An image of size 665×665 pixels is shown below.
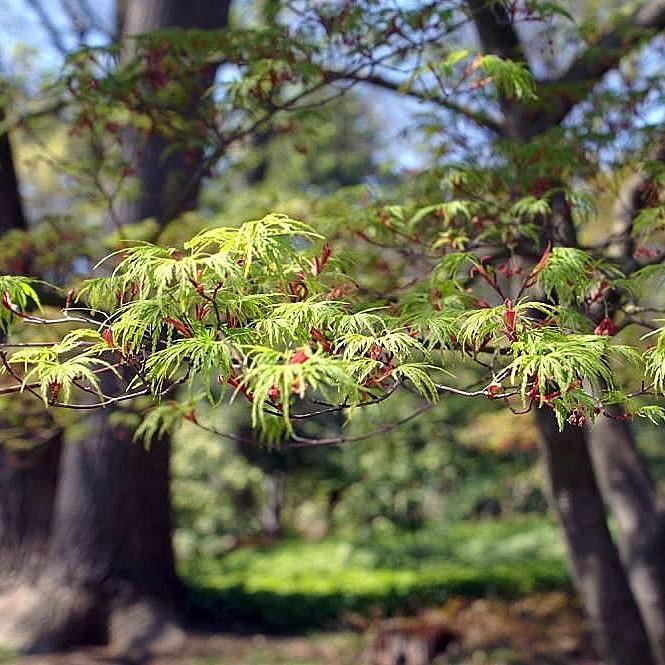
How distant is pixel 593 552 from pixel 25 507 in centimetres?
429

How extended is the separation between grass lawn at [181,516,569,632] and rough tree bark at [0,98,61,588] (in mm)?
A: 1542

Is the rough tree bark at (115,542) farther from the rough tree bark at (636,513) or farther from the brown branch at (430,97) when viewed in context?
A: the rough tree bark at (636,513)

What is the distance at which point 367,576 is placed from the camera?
7.76m

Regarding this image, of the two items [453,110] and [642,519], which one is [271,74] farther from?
[642,519]

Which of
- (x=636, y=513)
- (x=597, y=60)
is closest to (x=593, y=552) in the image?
(x=636, y=513)

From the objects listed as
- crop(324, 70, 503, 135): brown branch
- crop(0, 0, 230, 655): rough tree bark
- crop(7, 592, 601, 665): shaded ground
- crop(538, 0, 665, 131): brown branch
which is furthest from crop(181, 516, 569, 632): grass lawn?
crop(538, 0, 665, 131): brown branch

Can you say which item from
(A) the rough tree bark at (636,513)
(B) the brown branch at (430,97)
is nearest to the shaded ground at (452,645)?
(A) the rough tree bark at (636,513)

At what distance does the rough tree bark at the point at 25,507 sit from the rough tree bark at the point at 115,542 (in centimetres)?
22

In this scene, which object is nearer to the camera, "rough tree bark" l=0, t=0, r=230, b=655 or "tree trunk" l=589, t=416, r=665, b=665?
"tree trunk" l=589, t=416, r=665, b=665

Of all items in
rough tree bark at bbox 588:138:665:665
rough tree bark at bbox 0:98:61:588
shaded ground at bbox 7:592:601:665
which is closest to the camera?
rough tree bark at bbox 588:138:665:665

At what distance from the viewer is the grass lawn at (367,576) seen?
7395mm

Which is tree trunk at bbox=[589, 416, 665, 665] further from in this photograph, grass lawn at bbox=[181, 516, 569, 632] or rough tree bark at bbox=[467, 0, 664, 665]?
grass lawn at bbox=[181, 516, 569, 632]

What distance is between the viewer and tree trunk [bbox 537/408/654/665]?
174 inches

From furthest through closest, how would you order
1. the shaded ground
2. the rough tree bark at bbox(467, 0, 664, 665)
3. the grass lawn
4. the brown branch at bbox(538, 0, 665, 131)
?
the grass lawn < the shaded ground < the rough tree bark at bbox(467, 0, 664, 665) < the brown branch at bbox(538, 0, 665, 131)
